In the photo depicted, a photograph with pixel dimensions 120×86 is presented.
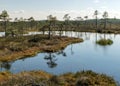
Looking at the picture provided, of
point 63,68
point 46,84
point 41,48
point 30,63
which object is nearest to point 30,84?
point 46,84

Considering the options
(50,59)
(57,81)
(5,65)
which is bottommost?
(50,59)

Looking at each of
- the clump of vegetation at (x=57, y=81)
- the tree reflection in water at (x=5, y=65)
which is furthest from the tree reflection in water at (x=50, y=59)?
the clump of vegetation at (x=57, y=81)

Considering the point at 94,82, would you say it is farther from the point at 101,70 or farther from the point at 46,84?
the point at 101,70

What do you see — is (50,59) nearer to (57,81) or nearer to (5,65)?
(5,65)

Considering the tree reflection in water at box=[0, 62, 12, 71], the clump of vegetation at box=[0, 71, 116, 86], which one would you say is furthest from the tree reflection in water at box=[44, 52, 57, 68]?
the clump of vegetation at box=[0, 71, 116, 86]

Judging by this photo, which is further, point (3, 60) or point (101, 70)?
point (3, 60)

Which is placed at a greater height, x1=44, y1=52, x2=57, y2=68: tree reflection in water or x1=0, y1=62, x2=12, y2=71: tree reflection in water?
x1=0, y1=62, x2=12, y2=71: tree reflection in water

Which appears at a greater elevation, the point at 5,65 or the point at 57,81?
the point at 57,81

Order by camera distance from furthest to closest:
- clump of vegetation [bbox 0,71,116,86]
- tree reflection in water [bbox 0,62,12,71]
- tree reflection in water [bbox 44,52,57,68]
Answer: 1. tree reflection in water [bbox 44,52,57,68]
2. tree reflection in water [bbox 0,62,12,71]
3. clump of vegetation [bbox 0,71,116,86]

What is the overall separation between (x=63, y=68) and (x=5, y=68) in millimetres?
10271

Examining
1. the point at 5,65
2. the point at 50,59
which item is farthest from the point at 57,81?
the point at 50,59

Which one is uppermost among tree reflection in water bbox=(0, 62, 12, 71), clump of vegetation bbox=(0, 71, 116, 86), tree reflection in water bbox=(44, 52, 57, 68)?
clump of vegetation bbox=(0, 71, 116, 86)

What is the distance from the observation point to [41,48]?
61375mm

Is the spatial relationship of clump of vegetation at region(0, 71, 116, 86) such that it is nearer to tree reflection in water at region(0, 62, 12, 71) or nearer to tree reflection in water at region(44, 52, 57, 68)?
tree reflection in water at region(0, 62, 12, 71)
